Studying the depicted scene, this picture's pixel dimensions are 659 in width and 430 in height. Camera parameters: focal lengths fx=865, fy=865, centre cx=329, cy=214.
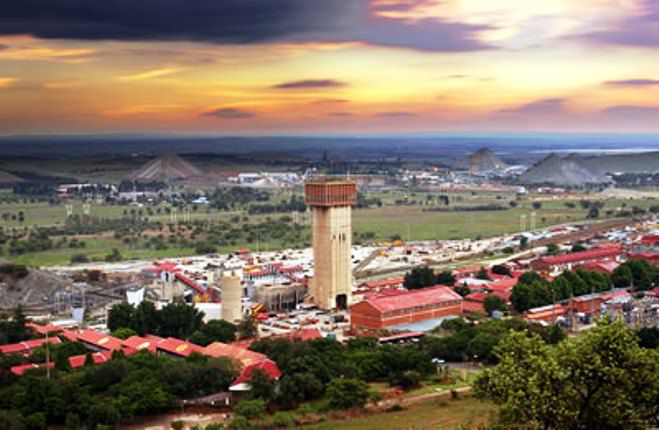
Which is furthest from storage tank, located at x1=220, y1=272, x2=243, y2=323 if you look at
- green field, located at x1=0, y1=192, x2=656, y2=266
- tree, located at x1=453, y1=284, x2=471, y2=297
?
green field, located at x1=0, y1=192, x2=656, y2=266

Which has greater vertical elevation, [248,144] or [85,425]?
[248,144]

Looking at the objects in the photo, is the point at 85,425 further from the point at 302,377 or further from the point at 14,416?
the point at 302,377

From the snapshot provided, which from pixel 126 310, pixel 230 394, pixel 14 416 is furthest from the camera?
pixel 126 310

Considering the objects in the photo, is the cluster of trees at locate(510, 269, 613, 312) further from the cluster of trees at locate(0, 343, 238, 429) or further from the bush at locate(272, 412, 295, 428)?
the bush at locate(272, 412, 295, 428)

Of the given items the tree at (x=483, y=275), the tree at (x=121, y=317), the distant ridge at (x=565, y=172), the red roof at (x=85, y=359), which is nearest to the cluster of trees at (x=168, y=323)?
the tree at (x=121, y=317)

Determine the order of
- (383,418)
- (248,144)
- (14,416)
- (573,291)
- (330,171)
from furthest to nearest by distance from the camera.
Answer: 1. (248,144)
2. (330,171)
3. (573,291)
4. (383,418)
5. (14,416)

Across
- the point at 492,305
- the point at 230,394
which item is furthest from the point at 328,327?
the point at 230,394

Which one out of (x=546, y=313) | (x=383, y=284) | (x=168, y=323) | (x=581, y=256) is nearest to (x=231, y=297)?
(x=168, y=323)
